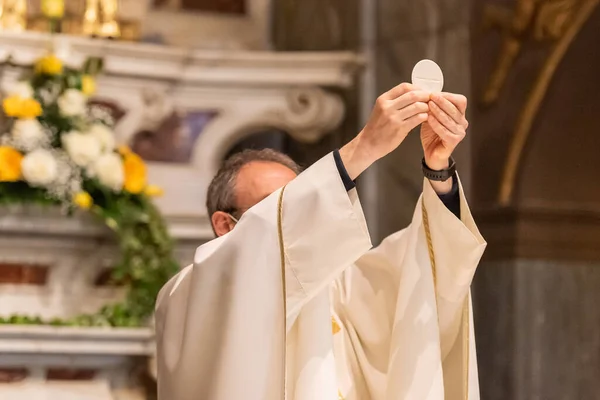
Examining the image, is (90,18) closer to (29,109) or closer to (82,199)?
(29,109)

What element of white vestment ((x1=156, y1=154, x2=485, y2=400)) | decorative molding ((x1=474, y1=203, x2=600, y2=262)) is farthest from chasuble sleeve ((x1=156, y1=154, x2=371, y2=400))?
decorative molding ((x1=474, y1=203, x2=600, y2=262))

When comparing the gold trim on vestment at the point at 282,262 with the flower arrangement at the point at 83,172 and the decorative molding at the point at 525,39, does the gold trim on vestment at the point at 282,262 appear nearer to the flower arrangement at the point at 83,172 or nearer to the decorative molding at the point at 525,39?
the decorative molding at the point at 525,39

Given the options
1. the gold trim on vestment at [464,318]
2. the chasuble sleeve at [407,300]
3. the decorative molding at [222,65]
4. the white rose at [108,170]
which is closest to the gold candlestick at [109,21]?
the decorative molding at [222,65]

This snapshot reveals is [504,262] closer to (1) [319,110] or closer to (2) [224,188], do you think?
(1) [319,110]

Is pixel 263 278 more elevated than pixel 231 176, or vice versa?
pixel 231 176

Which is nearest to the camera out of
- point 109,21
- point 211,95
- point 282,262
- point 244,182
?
point 282,262

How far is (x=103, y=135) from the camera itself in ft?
14.7

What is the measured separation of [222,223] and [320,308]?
397mm

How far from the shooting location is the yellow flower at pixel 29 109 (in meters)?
4.38

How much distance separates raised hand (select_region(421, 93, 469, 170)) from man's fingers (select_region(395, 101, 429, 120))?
0.10 ft

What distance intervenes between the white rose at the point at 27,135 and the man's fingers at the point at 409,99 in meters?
2.45

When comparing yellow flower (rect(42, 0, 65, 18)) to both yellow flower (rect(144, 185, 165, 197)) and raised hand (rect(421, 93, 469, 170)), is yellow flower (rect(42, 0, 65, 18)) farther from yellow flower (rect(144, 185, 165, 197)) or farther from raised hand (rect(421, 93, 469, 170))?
raised hand (rect(421, 93, 469, 170))

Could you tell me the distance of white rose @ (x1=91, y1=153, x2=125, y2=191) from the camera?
4406 millimetres

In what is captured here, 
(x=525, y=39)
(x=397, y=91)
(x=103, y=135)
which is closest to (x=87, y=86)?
(x=103, y=135)
